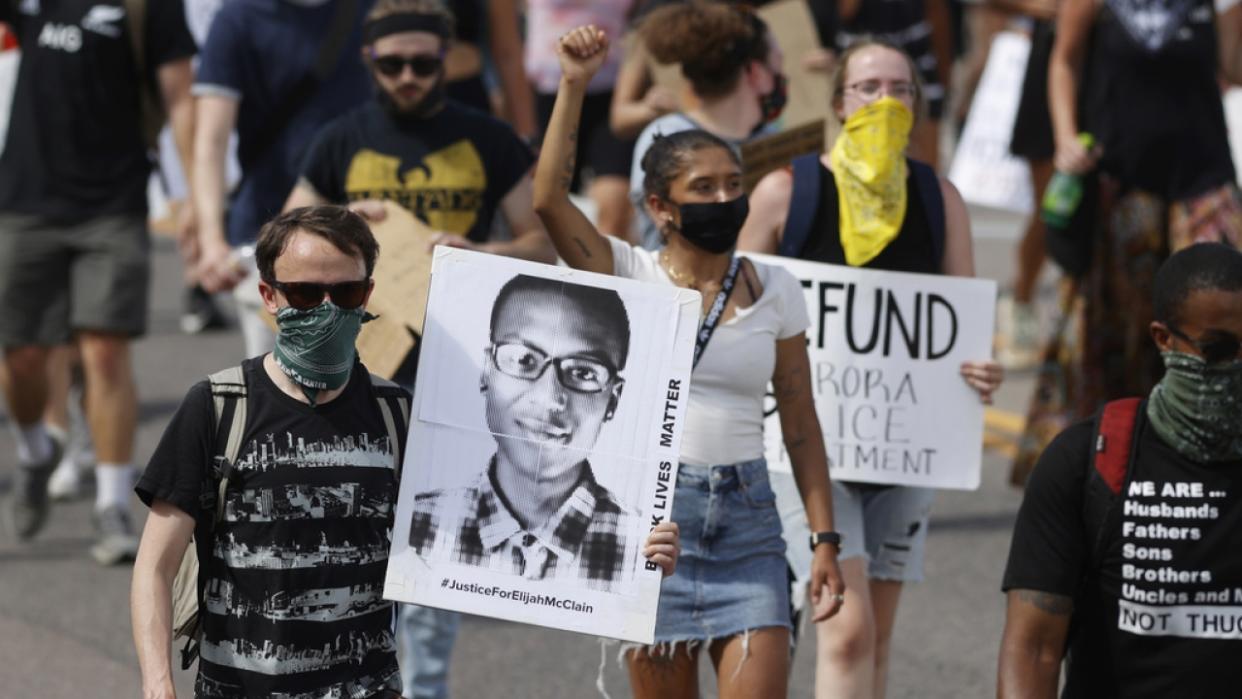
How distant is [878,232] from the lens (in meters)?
5.27

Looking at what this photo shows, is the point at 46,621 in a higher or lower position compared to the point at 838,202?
lower

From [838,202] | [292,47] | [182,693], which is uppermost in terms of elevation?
[292,47]

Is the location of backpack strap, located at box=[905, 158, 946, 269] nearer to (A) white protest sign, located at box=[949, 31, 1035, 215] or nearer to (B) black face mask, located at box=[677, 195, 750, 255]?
(B) black face mask, located at box=[677, 195, 750, 255]

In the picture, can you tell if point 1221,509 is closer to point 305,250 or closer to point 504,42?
point 305,250

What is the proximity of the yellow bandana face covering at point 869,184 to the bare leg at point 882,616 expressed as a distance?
0.83 m

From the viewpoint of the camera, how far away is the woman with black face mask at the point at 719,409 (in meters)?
4.45

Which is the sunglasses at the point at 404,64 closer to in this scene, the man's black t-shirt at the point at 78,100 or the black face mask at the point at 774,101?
the black face mask at the point at 774,101

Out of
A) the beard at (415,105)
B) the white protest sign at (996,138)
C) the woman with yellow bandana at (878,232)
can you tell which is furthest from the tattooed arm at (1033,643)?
the white protest sign at (996,138)

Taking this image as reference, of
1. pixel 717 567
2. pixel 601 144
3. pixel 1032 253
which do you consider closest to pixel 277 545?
pixel 717 567

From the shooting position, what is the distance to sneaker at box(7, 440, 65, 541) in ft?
25.3

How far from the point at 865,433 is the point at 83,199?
348 centimetres

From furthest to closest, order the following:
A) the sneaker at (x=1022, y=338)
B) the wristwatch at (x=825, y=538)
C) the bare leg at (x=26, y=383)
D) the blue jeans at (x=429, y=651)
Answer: the sneaker at (x=1022, y=338)
the bare leg at (x=26, y=383)
the blue jeans at (x=429, y=651)
the wristwatch at (x=825, y=538)

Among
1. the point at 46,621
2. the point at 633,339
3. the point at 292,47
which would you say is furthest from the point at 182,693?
the point at 633,339

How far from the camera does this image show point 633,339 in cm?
407
